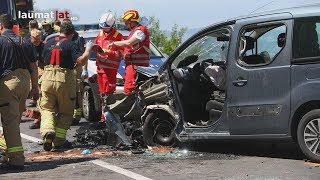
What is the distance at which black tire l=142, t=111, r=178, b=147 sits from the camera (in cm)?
872

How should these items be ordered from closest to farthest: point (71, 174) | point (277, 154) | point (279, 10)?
point (71, 174) < point (279, 10) < point (277, 154)

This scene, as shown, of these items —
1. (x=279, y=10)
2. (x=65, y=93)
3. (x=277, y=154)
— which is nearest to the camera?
(x=279, y=10)

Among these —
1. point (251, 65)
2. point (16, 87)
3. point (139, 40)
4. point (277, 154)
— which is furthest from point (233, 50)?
point (16, 87)

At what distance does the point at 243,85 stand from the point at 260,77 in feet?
0.83

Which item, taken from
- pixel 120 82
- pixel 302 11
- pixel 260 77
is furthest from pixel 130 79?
pixel 302 11

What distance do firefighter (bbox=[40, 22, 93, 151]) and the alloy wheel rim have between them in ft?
10.7

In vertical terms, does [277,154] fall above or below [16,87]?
below

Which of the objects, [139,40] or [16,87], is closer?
[16,87]

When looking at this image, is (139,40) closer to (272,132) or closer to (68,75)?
(68,75)

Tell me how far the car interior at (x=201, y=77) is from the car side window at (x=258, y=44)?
0.46 metres

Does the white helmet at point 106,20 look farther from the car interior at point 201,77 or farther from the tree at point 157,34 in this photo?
the tree at point 157,34

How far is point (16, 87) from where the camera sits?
7.62 m

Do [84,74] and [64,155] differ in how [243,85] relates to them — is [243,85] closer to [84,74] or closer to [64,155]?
[64,155]

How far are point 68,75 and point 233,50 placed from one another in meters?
2.52
